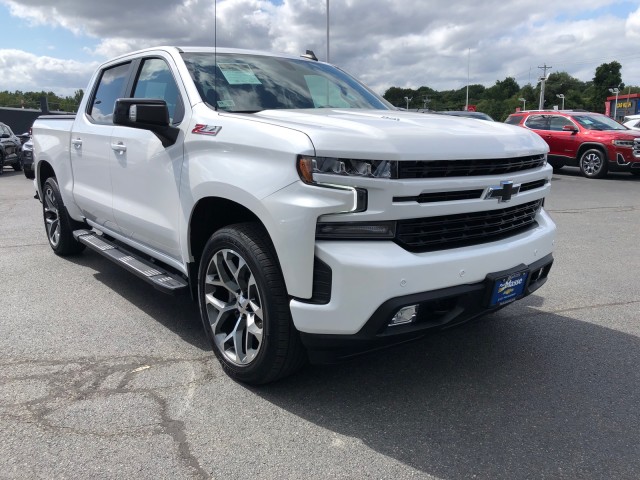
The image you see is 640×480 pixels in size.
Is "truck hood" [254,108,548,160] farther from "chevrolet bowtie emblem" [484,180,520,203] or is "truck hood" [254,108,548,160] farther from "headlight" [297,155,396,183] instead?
"chevrolet bowtie emblem" [484,180,520,203]

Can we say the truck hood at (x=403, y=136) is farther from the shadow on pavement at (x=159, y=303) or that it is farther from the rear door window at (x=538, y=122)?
the rear door window at (x=538, y=122)

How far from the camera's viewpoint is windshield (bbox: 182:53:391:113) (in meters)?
3.61

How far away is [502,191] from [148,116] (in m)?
2.03

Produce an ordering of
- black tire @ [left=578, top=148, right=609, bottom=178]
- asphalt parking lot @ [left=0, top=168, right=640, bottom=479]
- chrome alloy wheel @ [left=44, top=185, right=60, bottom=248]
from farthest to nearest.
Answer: black tire @ [left=578, top=148, right=609, bottom=178] < chrome alloy wheel @ [left=44, top=185, right=60, bottom=248] < asphalt parking lot @ [left=0, top=168, right=640, bottom=479]

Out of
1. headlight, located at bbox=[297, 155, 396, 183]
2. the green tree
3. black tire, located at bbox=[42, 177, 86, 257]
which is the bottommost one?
black tire, located at bbox=[42, 177, 86, 257]

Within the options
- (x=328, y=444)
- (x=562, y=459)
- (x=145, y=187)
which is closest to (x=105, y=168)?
(x=145, y=187)

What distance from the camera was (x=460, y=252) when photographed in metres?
2.80

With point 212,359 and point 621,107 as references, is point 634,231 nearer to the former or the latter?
point 212,359

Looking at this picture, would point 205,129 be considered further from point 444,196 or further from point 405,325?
point 405,325

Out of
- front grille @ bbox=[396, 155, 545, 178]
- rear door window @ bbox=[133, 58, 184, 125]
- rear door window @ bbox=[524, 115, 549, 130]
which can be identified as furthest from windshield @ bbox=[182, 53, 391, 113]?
rear door window @ bbox=[524, 115, 549, 130]

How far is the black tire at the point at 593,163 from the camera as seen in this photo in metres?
14.4

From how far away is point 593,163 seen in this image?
1470cm

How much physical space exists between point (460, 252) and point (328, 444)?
1.12 m

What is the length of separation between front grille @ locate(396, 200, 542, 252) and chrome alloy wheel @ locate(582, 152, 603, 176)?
12.8m
